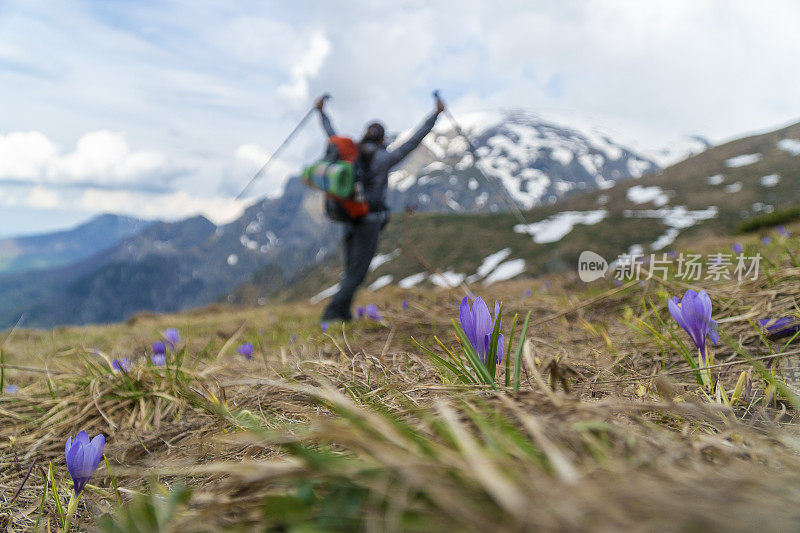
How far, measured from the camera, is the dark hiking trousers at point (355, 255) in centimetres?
695

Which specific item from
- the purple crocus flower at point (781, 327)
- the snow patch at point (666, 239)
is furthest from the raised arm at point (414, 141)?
the snow patch at point (666, 239)

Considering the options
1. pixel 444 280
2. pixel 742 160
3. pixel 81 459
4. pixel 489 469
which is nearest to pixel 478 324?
pixel 489 469

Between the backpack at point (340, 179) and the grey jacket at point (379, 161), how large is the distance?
0.13 m

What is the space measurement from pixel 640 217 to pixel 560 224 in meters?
10.6

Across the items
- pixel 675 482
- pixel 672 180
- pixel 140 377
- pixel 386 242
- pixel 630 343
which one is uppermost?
pixel 386 242

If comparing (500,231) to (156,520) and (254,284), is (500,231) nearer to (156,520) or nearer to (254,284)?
(156,520)

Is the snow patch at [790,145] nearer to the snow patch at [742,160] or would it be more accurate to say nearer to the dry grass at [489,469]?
the snow patch at [742,160]

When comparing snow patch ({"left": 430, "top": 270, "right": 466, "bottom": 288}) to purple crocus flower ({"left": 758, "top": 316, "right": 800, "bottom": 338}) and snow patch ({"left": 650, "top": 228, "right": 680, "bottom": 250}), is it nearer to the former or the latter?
purple crocus flower ({"left": 758, "top": 316, "right": 800, "bottom": 338})

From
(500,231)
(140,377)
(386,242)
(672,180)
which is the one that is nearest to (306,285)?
(386,242)

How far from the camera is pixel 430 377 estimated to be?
182 cm

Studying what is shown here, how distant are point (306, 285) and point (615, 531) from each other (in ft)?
436

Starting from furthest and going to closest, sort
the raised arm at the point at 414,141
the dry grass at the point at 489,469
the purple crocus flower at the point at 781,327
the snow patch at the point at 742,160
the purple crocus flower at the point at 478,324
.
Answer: the snow patch at the point at 742,160 < the raised arm at the point at 414,141 < the purple crocus flower at the point at 781,327 < the purple crocus flower at the point at 478,324 < the dry grass at the point at 489,469

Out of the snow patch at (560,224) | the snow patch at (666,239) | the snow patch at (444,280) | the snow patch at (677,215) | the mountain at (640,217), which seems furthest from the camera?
the snow patch at (560,224)

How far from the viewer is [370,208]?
7.06 meters
